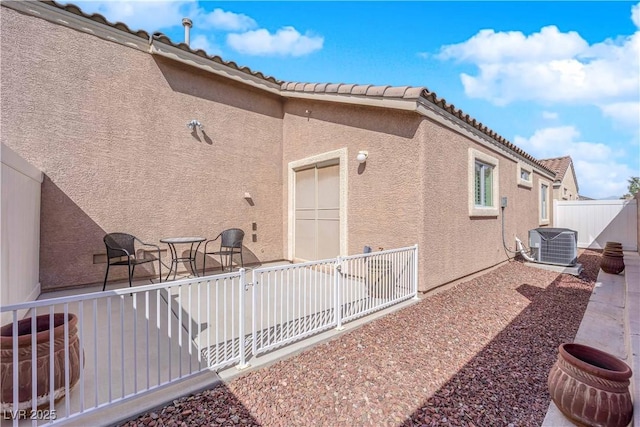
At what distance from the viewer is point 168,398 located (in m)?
2.92

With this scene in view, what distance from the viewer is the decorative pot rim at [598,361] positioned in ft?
7.91

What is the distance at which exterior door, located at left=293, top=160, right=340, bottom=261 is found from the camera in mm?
8000

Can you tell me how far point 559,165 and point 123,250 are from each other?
23.2m

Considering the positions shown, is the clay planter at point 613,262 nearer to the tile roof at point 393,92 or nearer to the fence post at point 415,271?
the tile roof at point 393,92

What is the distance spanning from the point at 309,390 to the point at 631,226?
728 inches

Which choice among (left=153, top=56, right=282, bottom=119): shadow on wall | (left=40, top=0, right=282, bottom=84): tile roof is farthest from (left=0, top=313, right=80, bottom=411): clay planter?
(left=40, top=0, right=282, bottom=84): tile roof

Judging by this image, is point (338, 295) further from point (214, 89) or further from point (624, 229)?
point (624, 229)

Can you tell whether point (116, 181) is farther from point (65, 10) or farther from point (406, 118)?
point (406, 118)

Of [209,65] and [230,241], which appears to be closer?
[209,65]

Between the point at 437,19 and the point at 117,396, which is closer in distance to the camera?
the point at 117,396

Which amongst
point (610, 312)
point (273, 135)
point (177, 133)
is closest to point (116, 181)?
point (177, 133)

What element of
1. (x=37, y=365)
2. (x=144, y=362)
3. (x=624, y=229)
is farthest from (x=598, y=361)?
(x=624, y=229)

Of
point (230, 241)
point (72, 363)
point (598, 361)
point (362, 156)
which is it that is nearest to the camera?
point (72, 363)

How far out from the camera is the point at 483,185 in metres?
Answer: 8.79
